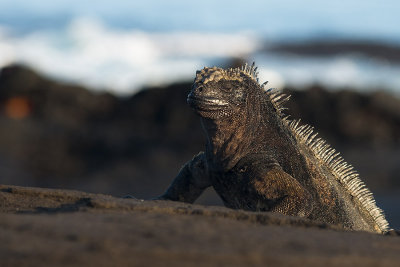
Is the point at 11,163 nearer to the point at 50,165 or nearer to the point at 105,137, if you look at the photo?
the point at 50,165

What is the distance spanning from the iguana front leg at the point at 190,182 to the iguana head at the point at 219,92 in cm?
65

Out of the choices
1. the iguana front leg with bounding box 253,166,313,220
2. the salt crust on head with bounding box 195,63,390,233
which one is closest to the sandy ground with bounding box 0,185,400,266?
the iguana front leg with bounding box 253,166,313,220

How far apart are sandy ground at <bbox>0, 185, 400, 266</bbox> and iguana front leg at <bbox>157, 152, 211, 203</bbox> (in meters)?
1.79

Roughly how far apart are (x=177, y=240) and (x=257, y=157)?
2.51 meters

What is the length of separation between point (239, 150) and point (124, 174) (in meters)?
10.3

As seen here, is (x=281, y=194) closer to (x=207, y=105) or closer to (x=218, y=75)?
(x=207, y=105)

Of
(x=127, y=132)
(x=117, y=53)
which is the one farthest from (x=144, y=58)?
(x=127, y=132)

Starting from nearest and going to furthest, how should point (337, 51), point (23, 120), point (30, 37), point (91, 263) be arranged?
point (91, 263), point (23, 120), point (30, 37), point (337, 51)

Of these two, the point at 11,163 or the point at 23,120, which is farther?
the point at 23,120

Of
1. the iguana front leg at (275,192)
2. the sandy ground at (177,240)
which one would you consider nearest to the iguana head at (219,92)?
the iguana front leg at (275,192)

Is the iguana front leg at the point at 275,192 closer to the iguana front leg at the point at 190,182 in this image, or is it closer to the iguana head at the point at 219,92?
the iguana head at the point at 219,92

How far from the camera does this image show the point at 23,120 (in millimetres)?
18625

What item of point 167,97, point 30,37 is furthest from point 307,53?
point 167,97

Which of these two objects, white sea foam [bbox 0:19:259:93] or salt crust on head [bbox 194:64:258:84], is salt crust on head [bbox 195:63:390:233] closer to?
salt crust on head [bbox 194:64:258:84]
